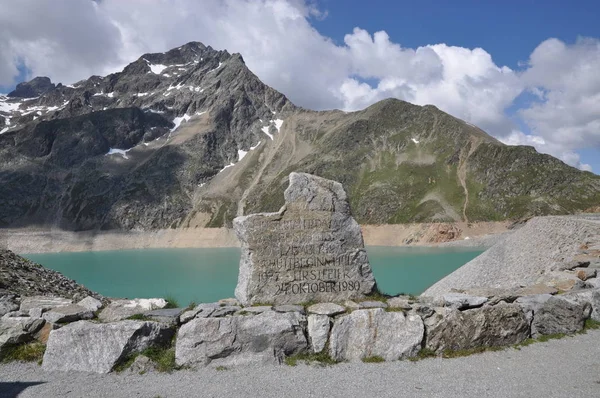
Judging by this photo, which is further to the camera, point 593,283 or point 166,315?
point 593,283

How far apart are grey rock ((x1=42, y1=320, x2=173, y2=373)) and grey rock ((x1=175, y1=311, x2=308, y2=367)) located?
96cm

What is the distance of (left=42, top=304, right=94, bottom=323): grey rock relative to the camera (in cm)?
1036

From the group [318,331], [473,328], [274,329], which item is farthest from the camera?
[473,328]

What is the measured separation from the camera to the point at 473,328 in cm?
1043

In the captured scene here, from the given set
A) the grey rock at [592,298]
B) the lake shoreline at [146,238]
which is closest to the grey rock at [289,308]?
the grey rock at [592,298]

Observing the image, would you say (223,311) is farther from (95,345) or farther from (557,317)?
(557,317)

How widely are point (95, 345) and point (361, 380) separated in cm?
609

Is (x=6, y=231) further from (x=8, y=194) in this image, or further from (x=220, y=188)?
(x=220, y=188)

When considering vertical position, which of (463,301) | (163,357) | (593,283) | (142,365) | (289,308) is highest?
(593,283)

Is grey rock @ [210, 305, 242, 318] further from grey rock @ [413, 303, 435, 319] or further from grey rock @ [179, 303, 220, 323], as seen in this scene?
grey rock @ [413, 303, 435, 319]

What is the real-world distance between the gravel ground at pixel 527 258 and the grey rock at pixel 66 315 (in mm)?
22404

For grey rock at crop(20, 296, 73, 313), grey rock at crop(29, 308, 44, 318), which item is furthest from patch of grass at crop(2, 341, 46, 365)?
grey rock at crop(20, 296, 73, 313)

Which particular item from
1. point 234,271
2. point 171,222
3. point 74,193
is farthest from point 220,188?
point 234,271

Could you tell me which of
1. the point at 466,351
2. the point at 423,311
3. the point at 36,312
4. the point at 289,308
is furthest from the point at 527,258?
the point at 36,312
